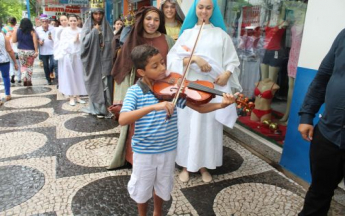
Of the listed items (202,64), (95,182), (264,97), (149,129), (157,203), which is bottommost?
(95,182)

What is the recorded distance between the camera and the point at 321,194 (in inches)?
67.2

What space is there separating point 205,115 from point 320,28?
4.50 feet

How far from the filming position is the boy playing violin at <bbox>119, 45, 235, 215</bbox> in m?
1.67

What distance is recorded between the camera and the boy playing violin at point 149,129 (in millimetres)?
1666

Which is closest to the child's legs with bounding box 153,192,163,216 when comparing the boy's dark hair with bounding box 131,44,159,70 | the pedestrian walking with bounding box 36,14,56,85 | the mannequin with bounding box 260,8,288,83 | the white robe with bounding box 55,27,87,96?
the boy's dark hair with bounding box 131,44,159,70

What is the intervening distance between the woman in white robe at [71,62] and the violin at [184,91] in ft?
13.8

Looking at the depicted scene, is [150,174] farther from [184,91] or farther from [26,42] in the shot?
[26,42]

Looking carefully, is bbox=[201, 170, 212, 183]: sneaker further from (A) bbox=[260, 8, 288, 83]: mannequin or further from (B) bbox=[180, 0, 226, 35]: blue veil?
(A) bbox=[260, 8, 288, 83]: mannequin

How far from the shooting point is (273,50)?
425 cm

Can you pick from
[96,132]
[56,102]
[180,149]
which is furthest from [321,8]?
[56,102]

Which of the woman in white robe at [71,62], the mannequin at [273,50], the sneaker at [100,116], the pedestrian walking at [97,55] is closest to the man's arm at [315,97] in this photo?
the mannequin at [273,50]

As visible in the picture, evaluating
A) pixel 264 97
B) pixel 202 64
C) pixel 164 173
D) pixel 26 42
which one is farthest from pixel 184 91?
pixel 26 42

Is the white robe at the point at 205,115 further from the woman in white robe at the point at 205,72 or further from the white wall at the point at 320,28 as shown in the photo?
the white wall at the point at 320,28

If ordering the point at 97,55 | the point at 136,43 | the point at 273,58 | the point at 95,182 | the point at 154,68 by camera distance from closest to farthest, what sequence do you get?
1. the point at 154,68
2. the point at 136,43
3. the point at 95,182
4. the point at 273,58
5. the point at 97,55
